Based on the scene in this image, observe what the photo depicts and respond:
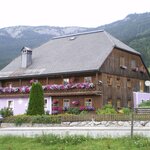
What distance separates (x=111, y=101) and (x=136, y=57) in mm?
8523

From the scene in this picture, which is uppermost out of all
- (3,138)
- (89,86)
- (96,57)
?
(96,57)

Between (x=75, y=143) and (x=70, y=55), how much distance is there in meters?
27.9

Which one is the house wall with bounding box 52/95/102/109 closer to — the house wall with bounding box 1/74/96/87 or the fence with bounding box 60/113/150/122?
the house wall with bounding box 1/74/96/87

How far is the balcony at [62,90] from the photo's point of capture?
1519 inches

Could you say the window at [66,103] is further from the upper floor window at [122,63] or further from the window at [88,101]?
the upper floor window at [122,63]

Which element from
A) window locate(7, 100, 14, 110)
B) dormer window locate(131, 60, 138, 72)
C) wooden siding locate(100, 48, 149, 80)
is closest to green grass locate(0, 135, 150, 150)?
wooden siding locate(100, 48, 149, 80)

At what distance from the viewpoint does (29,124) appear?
29609mm

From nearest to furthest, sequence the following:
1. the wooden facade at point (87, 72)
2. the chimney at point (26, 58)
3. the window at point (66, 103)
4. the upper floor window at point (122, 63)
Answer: the wooden facade at point (87, 72)
the window at point (66, 103)
the upper floor window at point (122, 63)
the chimney at point (26, 58)

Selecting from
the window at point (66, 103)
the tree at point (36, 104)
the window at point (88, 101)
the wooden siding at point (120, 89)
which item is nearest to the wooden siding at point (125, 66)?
the wooden siding at point (120, 89)

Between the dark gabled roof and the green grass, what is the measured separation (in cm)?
2100

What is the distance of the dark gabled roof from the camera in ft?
133

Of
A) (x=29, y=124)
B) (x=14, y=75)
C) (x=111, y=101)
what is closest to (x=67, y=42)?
(x=14, y=75)

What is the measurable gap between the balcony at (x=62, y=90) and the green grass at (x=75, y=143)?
67.3ft

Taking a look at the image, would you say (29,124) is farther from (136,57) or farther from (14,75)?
(136,57)
